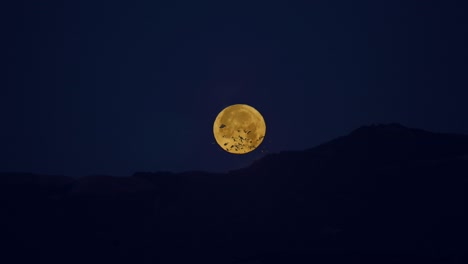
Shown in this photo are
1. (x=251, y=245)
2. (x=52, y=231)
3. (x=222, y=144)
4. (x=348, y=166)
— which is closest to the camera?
(x=251, y=245)

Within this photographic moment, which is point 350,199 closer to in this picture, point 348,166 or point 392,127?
point 348,166

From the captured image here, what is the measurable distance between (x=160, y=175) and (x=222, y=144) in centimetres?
757

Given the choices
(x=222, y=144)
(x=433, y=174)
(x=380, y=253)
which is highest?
(x=222, y=144)

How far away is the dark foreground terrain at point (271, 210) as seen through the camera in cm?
4162

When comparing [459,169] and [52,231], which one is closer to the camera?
[52,231]

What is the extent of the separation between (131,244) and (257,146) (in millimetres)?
20323

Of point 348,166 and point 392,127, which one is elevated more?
point 392,127

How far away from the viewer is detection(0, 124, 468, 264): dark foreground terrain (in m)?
41.6

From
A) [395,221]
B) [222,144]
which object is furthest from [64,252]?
[395,221]

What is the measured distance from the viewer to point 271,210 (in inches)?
1890

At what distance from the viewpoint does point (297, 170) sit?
53500mm

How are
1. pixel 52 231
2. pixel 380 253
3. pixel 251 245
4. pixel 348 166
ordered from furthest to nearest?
pixel 348 166 → pixel 52 231 → pixel 251 245 → pixel 380 253

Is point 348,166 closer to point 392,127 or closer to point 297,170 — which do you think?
point 297,170

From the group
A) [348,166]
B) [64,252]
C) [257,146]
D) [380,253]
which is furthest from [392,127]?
A: [64,252]
